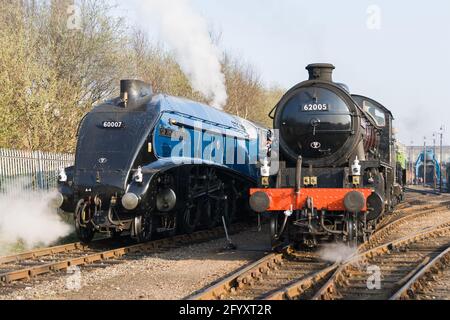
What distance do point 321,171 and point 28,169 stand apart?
29.0 ft

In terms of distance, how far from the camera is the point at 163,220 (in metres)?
13.5

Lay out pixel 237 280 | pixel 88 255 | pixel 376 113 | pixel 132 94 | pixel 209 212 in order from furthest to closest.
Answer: pixel 209 212 → pixel 376 113 → pixel 132 94 → pixel 88 255 → pixel 237 280

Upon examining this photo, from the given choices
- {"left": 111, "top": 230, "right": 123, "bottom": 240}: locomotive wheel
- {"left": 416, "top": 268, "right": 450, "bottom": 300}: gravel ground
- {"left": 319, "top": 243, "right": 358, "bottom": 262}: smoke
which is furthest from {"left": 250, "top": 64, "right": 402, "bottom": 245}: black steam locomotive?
{"left": 111, "top": 230, "right": 123, "bottom": 240}: locomotive wheel

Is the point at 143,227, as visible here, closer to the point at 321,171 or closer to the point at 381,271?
the point at 321,171

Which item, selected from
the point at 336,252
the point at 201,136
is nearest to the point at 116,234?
the point at 201,136

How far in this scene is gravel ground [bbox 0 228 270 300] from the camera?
7.79 m

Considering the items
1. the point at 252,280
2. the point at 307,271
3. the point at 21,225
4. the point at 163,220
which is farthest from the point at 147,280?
the point at 21,225

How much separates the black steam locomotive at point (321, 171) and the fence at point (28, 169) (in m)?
7.50

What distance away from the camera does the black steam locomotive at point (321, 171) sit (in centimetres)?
1017

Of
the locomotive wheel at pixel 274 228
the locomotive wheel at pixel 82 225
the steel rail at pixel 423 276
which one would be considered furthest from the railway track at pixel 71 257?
the steel rail at pixel 423 276

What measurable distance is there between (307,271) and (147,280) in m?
2.57

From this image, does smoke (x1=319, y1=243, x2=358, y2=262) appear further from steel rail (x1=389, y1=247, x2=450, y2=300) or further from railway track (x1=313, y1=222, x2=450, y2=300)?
steel rail (x1=389, y1=247, x2=450, y2=300)

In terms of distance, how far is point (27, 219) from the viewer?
1399 centimetres

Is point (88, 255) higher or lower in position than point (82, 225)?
lower
